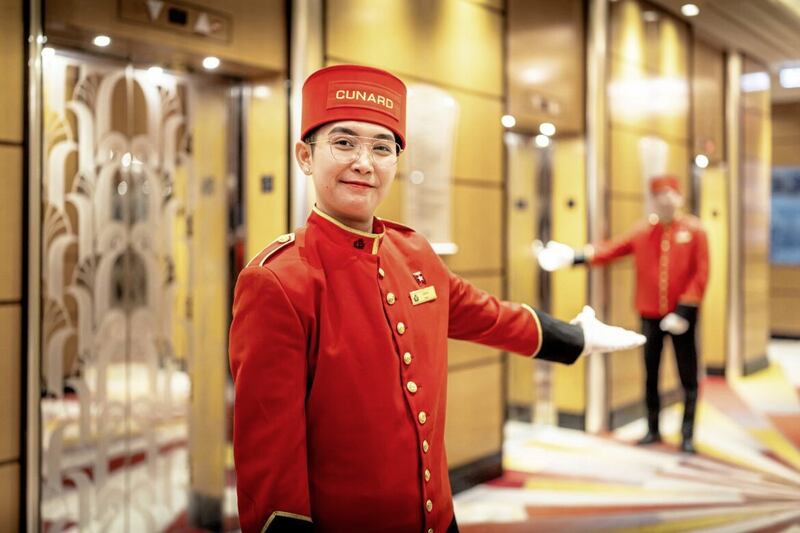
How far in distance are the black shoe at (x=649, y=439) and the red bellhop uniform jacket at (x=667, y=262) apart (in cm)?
83

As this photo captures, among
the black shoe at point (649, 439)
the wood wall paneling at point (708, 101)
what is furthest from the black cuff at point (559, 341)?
the wood wall paneling at point (708, 101)

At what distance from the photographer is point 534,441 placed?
19.0 ft

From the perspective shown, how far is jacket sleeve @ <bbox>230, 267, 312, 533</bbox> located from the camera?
1.58m

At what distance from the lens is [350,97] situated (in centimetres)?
175

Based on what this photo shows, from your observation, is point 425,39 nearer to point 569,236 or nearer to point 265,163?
point 265,163

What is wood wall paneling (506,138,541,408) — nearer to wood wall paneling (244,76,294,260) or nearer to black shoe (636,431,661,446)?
black shoe (636,431,661,446)

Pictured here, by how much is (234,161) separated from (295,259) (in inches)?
89.7

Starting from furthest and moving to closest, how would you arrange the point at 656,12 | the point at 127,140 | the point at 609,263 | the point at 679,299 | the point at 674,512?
the point at 656,12 < the point at 609,263 < the point at 679,299 < the point at 674,512 < the point at 127,140

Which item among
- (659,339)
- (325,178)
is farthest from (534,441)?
(325,178)

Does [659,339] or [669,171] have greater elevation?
[669,171]

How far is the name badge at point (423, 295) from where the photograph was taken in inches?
72.4

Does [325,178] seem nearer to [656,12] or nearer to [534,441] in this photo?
[534,441]

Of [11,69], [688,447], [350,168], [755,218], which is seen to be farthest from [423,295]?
[755,218]

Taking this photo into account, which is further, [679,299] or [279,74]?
[679,299]
